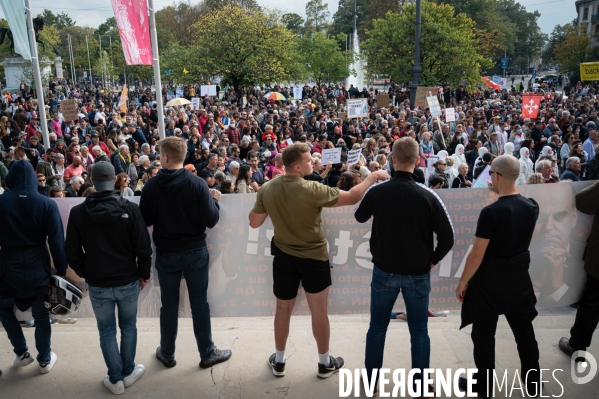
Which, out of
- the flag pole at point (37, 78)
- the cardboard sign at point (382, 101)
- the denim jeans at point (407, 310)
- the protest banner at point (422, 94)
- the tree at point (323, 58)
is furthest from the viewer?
the tree at point (323, 58)

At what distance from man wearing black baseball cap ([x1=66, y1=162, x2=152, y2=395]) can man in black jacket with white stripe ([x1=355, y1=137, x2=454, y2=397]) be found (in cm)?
162

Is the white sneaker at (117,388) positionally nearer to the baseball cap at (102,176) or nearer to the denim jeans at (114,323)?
the denim jeans at (114,323)

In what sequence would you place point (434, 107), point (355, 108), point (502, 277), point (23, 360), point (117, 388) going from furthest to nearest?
point (355, 108) < point (434, 107) < point (23, 360) < point (117, 388) < point (502, 277)

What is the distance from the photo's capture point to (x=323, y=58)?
43656 millimetres

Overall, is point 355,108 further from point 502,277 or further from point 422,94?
point 502,277

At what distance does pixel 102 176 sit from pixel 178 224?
2.07 feet

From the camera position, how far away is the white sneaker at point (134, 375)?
3920 millimetres

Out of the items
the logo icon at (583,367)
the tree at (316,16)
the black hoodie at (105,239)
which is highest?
the tree at (316,16)

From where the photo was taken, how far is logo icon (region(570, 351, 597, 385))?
153 inches

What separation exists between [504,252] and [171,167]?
245cm

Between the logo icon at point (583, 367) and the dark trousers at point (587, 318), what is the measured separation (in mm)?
61

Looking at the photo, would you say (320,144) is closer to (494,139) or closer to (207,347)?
(494,139)

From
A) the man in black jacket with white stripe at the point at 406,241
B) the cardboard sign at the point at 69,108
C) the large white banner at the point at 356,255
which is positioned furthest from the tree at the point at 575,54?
the man in black jacket with white stripe at the point at 406,241

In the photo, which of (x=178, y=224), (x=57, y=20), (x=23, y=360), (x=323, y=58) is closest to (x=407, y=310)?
(x=178, y=224)
